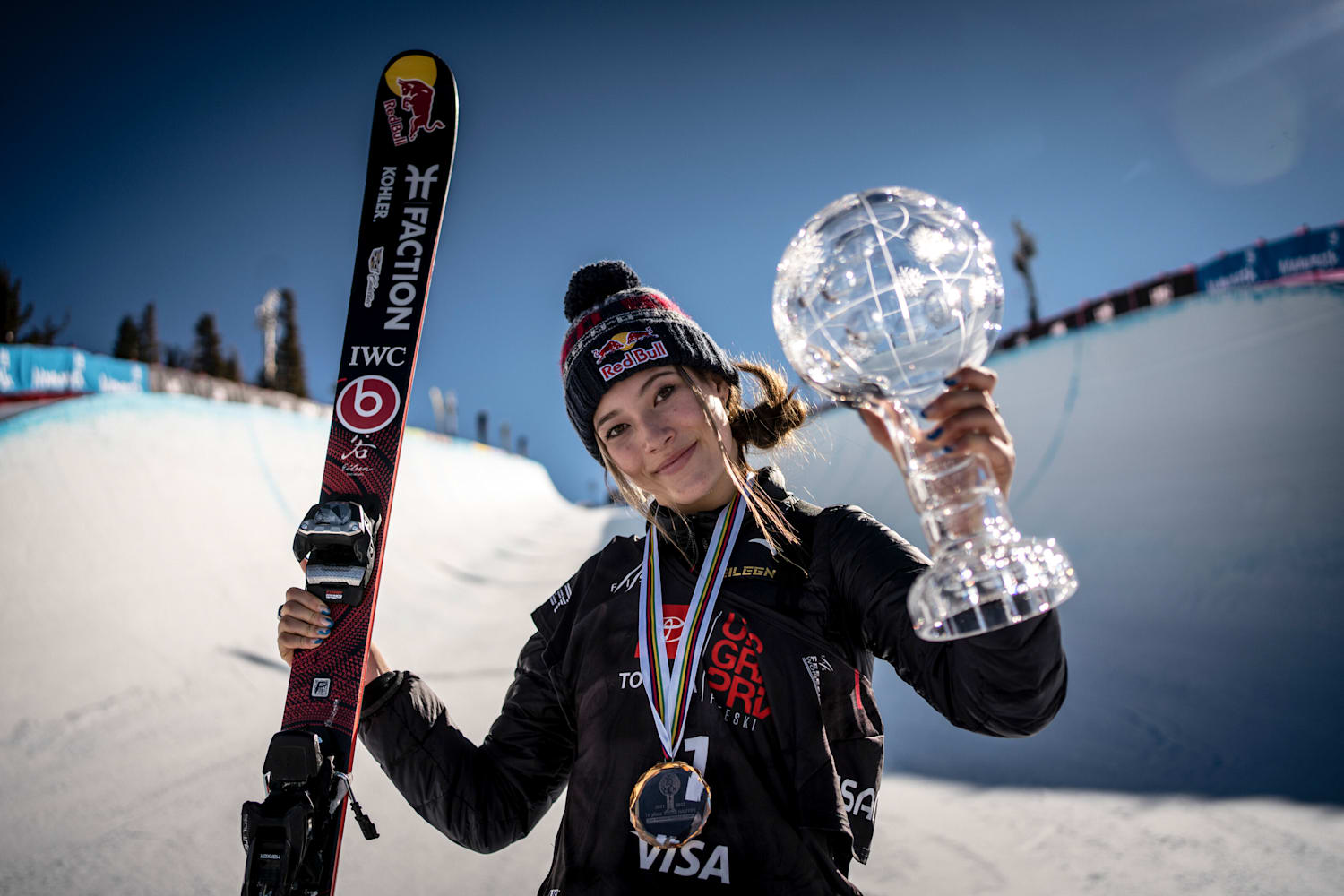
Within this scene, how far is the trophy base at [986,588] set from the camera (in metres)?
0.80

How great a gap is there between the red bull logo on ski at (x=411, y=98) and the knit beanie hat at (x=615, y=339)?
144cm

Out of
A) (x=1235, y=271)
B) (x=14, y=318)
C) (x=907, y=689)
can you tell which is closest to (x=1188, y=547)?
(x=907, y=689)

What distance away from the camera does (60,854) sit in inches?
112

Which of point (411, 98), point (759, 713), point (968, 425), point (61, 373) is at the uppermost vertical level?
point (411, 98)

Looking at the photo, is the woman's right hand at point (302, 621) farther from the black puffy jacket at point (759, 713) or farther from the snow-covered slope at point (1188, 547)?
the snow-covered slope at point (1188, 547)

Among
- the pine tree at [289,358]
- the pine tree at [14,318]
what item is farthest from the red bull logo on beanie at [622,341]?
the pine tree at [289,358]

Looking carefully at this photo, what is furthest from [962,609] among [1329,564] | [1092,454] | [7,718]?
[1092,454]

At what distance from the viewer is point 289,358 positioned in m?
41.8

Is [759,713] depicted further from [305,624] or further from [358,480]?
[358,480]

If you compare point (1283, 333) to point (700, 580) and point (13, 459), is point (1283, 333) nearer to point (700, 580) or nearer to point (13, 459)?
point (700, 580)

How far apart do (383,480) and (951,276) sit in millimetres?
1944

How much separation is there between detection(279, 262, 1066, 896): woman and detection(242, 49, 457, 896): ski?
0.69 feet

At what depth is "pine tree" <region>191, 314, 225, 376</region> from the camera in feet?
129

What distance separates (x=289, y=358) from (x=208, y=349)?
4.23 m
